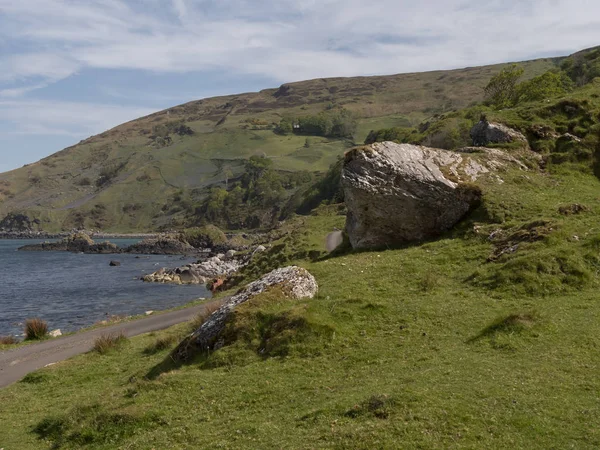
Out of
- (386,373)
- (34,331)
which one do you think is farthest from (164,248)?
(386,373)

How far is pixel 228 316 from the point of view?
58.7ft

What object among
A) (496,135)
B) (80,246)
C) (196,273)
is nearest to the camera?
(496,135)

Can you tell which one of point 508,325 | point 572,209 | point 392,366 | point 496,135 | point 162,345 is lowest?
point 162,345

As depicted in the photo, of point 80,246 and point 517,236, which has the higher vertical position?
point 517,236

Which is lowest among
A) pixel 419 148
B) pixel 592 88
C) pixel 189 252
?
pixel 189 252

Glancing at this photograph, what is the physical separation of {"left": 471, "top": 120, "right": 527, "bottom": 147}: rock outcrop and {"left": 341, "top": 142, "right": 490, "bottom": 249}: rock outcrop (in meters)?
7.42

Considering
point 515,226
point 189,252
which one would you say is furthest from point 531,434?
point 189,252

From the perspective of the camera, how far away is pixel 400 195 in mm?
26906

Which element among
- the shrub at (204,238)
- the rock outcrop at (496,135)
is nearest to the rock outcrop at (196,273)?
the rock outcrop at (496,135)

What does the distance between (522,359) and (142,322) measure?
79.7 ft

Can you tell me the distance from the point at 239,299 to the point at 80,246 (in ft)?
433

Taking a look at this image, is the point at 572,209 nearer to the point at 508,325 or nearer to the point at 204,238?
the point at 508,325

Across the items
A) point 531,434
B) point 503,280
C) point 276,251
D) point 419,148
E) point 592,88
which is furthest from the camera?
point 276,251

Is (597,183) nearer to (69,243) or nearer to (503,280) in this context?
(503,280)
